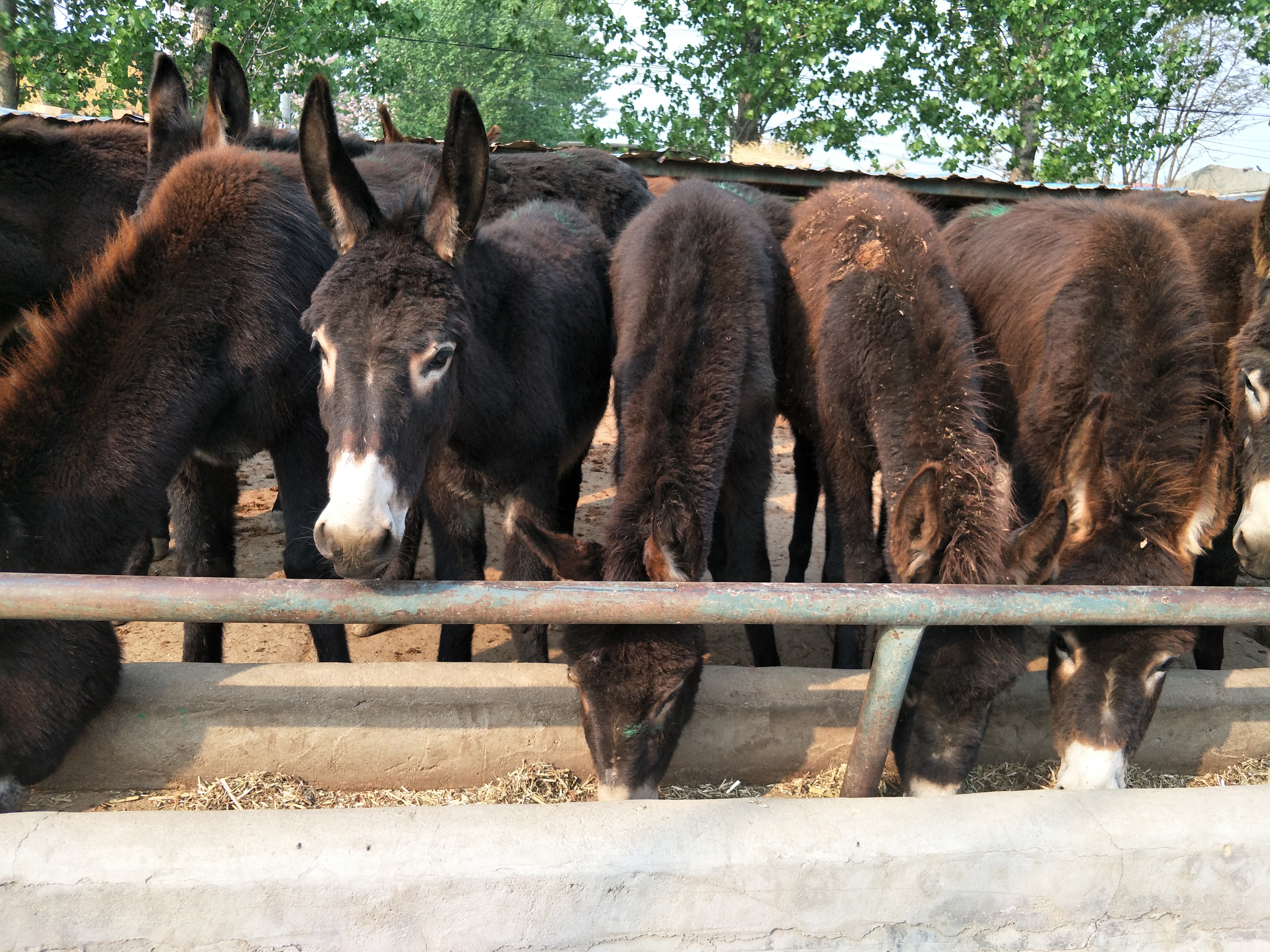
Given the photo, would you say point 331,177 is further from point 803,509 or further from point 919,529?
point 803,509

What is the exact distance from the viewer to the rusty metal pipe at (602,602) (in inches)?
81.7

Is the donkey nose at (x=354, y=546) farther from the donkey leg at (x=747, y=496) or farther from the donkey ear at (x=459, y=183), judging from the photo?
the donkey leg at (x=747, y=496)

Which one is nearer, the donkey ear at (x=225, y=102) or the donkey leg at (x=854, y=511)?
the donkey leg at (x=854, y=511)

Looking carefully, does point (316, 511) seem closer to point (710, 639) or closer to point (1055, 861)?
point (710, 639)

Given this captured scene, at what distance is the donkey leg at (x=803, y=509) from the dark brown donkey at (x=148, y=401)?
2.87 meters

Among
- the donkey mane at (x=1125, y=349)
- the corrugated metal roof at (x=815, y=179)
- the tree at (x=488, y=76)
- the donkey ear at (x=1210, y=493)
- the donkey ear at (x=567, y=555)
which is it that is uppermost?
the tree at (x=488, y=76)

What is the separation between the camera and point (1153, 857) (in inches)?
93.4

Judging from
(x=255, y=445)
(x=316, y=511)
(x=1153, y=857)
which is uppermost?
(x=255, y=445)

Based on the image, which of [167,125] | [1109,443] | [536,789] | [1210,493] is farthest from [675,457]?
[167,125]

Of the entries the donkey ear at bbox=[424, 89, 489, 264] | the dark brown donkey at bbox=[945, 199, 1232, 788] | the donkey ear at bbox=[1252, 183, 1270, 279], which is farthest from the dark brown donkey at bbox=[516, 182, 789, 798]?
the donkey ear at bbox=[1252, 183, 1270, 279]

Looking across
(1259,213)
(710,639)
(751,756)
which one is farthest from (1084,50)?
(751,756)

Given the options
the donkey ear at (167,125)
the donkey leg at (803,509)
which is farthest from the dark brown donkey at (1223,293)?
the donkey ear at (167,125)

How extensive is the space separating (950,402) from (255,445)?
2.70 m

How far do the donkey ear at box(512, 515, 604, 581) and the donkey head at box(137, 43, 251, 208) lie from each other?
2.90m
